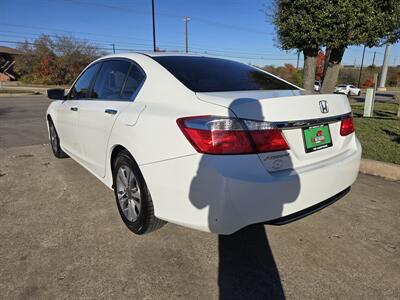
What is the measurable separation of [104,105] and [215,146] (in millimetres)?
1565

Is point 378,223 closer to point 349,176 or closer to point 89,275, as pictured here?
point 349,176

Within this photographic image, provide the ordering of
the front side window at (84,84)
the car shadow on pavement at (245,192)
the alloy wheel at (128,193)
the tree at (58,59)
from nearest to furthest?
the car shadow on pavement at (245,192)
the alloy wheel at (128,193)
the front side window at (84,84)
the tree at (58,59)

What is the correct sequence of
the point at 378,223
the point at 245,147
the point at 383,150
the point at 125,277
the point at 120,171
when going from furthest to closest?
1. the point at 383,150
2. the point at 378,223
3. the point at 120,171
4. the point at 125,277
5. the point at 245,147

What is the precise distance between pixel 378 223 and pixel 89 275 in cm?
266

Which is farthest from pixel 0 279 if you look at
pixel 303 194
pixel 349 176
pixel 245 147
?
pixel 349 176

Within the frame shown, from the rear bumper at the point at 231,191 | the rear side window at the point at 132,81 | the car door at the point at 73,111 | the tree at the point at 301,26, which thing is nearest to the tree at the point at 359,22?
the tree at the point at 301,26

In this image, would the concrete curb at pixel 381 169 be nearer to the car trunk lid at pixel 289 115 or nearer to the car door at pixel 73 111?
the car trunk lid at pixel 289 115

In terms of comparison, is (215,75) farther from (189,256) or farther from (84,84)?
(84,84)

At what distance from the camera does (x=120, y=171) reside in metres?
2.78

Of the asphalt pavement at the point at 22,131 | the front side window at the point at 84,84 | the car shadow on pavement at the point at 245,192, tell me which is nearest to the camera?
the car shadow on pavement at the point at 245,192

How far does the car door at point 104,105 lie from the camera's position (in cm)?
278

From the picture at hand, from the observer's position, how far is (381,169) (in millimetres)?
4352

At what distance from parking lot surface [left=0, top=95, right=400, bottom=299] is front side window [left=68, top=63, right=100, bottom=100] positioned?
1281mm

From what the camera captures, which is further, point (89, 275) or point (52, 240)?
point (52, 240)
